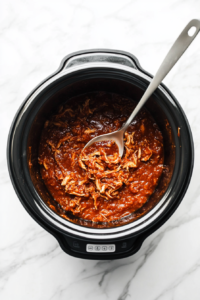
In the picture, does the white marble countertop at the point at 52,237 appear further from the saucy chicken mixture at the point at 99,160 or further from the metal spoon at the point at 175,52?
the metal spoon at the point at 175,52

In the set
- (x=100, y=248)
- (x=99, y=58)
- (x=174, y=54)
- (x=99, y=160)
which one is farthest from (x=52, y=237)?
(x=174, y=54)

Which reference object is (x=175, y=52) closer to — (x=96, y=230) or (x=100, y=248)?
(x=96, y=230)

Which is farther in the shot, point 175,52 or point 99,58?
point 99,58

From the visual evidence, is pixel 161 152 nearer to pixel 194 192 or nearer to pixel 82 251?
pixel 194 192

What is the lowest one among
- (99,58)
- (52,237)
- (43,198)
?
(52,237)

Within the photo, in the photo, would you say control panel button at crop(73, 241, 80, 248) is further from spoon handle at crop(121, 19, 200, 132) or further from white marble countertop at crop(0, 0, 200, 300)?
spoon handle at crop(121, 19, 200, 132)


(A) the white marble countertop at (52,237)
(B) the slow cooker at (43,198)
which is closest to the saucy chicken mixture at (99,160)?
(B) the slow cooker at (43,198)

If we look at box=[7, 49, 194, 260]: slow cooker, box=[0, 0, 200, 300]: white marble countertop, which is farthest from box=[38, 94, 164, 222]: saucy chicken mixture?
box=[0, 0, 200, 300]: white marble countertop
